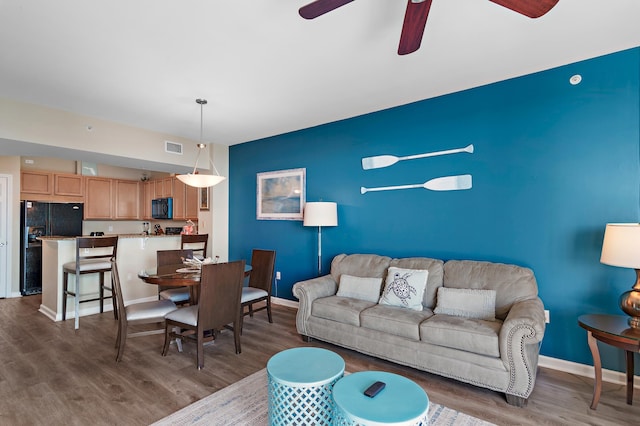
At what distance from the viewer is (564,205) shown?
2678mm

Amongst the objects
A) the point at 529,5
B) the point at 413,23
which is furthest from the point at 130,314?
the point at 529,5

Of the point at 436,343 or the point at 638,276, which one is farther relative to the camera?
the point at 436,343

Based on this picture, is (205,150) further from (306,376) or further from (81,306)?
(306,376)

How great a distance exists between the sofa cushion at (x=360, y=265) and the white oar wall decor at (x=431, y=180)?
823mm

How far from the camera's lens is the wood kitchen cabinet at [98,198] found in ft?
20.7

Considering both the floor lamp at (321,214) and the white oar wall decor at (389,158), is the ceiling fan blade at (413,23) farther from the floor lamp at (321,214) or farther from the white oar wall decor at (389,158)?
the floor lamp at (321,214)

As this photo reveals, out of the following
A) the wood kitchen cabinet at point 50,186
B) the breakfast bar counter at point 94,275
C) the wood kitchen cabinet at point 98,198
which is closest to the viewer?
the breakfast bar counter at point 94,275

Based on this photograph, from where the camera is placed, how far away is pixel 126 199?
6.97 m

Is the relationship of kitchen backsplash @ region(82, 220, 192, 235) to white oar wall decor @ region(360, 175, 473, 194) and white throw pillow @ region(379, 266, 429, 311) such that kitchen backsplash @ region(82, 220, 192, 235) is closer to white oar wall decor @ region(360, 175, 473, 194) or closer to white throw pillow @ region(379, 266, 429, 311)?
white throw pillow @ region(379, 266, 429, 311)

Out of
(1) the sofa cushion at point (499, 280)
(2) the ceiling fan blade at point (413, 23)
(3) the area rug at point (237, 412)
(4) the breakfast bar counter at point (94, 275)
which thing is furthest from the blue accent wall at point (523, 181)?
(4) the breakfast bar counter at point (94, 275)

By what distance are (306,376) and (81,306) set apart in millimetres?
3882

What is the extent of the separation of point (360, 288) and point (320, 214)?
1.00 metres

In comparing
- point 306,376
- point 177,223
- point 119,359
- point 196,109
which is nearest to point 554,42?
point 306,376

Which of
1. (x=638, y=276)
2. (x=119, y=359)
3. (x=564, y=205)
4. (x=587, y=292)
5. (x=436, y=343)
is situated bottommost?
(x=119, y=359)
